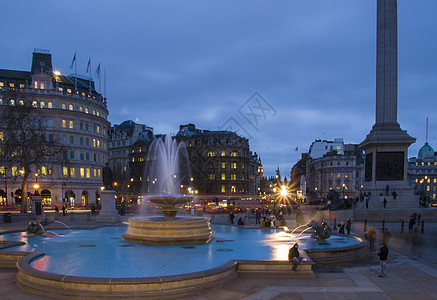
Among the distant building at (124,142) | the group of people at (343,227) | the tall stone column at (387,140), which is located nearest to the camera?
the group of people at (343,227)

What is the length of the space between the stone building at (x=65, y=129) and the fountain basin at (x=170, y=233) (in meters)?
43.5

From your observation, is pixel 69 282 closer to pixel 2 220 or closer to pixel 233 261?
pixel 233 261

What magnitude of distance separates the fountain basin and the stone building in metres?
43.5

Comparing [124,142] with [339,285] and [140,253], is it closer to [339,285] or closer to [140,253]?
[140,253]

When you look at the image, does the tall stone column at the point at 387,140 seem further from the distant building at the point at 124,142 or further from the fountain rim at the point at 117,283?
the distant building at the point at 124,142

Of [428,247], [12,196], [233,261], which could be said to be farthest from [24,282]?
[12,196]

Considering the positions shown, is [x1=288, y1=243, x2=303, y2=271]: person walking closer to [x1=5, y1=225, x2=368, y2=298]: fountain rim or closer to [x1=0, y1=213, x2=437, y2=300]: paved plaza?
[x1=0, y1=213, x2=437, y2=300]: paved plaza

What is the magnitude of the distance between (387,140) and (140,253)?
29.0 metres

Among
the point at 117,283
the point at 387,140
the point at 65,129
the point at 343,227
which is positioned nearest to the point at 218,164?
the point at 65,129

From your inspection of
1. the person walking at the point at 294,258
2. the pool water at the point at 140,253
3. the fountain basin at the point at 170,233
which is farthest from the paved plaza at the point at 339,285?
the fountain basin at the point at 170,233

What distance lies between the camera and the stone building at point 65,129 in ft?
185

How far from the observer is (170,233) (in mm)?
15734

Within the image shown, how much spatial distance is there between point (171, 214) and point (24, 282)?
8.90m

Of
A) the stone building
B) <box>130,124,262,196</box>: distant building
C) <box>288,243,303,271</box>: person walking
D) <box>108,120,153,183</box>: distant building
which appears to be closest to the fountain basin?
<box>288,243,303,271</box>: person walking
